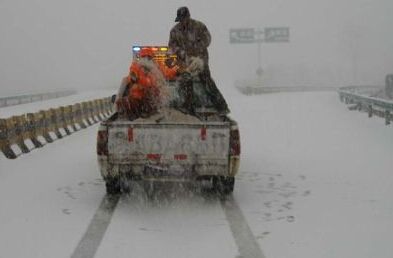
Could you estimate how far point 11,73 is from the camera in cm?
17100

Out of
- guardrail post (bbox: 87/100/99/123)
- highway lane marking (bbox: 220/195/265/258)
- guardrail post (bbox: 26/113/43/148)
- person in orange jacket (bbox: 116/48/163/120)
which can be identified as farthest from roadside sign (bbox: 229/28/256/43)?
highway lane marking (bbox: 220/195/265/258)

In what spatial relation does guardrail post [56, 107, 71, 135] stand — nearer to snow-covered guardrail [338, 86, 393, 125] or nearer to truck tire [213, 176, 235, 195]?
snow-covered guardrail [338, 86, 393, 125]

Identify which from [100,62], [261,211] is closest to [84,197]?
[261,211]

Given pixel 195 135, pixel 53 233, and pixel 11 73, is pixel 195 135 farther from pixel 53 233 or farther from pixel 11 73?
pixel 11 73

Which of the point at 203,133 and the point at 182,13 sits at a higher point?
the point at 182,13

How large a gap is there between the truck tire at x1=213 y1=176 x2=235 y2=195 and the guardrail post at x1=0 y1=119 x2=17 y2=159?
216 inches

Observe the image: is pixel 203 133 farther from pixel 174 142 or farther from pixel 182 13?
pixel 182 13

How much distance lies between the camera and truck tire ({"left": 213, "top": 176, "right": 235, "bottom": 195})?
9.10 meters

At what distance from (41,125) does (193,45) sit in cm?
610

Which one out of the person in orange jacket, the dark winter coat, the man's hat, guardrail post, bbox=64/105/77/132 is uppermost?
the man's hat

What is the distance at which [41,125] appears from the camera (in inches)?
624

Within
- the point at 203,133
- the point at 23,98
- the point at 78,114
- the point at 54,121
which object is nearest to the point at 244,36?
the point at 23,98

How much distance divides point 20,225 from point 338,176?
5632mm

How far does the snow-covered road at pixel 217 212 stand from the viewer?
6707 mm
